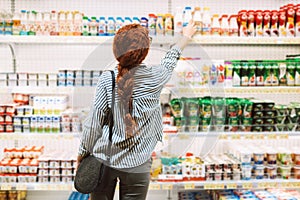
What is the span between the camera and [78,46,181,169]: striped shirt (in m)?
2.14

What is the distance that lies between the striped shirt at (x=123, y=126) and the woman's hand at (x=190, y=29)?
3.13 ft

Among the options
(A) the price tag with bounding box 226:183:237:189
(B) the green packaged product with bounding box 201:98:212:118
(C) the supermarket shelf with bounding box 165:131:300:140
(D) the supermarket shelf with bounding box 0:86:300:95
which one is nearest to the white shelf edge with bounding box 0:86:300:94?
(D) the supermarket shelf with bounding box 0:86:300:95

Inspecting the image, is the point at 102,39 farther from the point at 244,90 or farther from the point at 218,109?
the point at 244,90

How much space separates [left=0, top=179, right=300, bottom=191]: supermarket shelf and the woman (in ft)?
3.30

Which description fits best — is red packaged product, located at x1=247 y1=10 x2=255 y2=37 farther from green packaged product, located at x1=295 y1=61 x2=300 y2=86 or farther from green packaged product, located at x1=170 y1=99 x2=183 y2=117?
green packaged product, located at x1=170 y1=99 x2=183 y2=117

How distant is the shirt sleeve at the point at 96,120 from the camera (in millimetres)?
2102

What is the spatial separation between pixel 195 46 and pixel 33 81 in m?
1.47

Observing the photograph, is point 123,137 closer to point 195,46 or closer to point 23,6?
point 195,46

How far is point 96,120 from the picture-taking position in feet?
7.04

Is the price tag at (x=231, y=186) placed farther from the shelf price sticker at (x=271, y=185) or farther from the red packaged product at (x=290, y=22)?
the red packaged product at (x=290, y=22)

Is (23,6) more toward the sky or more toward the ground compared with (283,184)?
more toward the sky

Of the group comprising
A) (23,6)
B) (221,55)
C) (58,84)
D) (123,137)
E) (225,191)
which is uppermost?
(23,6)

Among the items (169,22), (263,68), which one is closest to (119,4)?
(169,22)

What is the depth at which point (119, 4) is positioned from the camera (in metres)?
3.83
